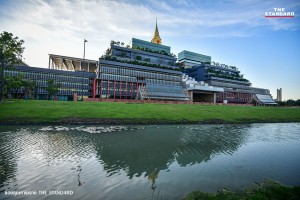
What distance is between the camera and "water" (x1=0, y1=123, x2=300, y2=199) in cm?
954

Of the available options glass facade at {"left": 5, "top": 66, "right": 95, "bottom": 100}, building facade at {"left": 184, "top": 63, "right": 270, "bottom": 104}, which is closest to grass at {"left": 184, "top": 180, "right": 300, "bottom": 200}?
glass facade at {"left": 5, "top": 66, "right": 95, "bottom": 100}

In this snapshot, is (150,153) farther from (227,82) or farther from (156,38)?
(156,38)

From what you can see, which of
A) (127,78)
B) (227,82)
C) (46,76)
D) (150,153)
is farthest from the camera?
(227,82)

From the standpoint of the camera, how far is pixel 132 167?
12812mm

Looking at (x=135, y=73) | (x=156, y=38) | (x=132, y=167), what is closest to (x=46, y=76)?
(x=135, y=73)

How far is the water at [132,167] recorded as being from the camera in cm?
954

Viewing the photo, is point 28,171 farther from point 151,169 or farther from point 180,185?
point 180,185

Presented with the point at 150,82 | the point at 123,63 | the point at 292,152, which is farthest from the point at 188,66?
the point at 292,152

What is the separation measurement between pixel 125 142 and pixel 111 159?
19.2ft

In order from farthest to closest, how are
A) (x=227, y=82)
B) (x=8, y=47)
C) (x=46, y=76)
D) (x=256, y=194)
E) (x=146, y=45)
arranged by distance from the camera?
1. (x=227, y=82)
2. (x=146, y=45)
3. (x=46, y=76)
4. (x=8, y=47)
5. (x=256, y=194)

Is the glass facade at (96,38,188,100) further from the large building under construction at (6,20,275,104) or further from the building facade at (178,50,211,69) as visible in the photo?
the building facade at (178,50,211,69)

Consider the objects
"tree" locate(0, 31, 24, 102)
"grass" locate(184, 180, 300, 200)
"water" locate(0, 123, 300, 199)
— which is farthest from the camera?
"tree" locate(0, 31, 24, 102)

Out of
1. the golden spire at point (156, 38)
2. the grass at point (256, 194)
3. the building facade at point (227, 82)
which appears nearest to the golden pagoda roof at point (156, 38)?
the golden spire at point (156, 38)

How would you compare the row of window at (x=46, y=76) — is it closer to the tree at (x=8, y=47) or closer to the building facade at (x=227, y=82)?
the tree at (x=8, y=47)
